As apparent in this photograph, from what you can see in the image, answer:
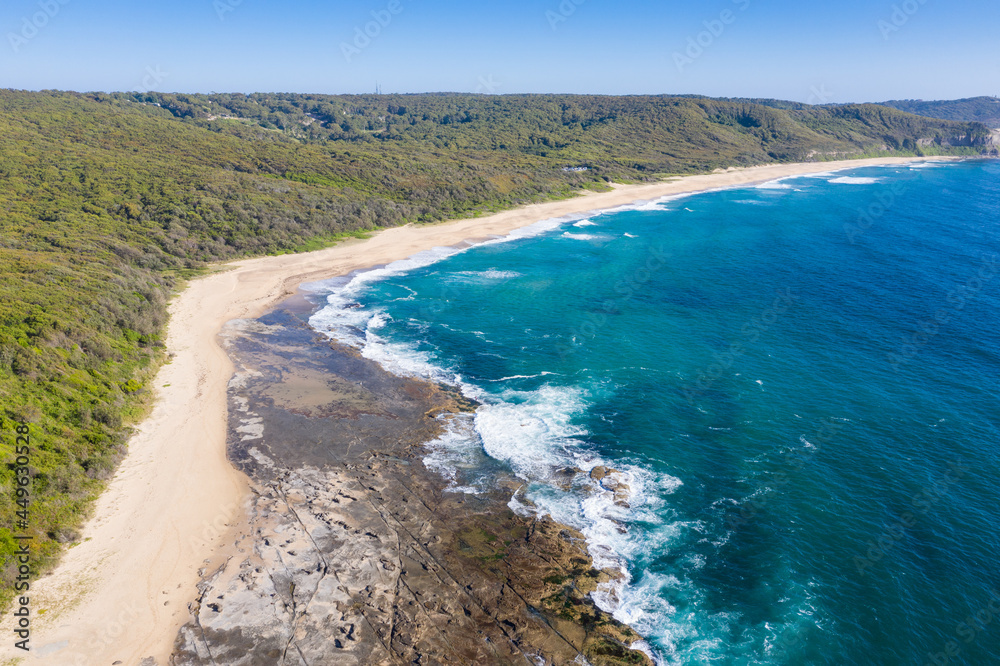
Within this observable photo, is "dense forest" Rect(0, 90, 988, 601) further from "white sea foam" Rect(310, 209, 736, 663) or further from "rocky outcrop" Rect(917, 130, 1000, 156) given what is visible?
"white sea foam" Rect(310, 209, 736, 663)

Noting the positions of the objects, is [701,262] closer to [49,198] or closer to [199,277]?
[199,277]

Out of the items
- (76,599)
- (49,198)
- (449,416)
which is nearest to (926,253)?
(449,416)
